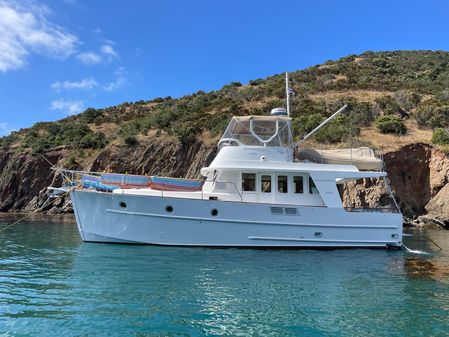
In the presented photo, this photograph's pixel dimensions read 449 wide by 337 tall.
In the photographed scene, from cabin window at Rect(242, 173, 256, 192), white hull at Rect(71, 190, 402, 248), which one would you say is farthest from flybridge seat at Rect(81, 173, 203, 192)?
cabin window at Rect(242, 173, 256, 192)

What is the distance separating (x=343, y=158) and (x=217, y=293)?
33.4 ft

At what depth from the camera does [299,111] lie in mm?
42156

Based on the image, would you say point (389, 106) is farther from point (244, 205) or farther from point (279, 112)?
point (244, 205)

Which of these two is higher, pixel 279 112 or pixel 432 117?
pixel 432 117

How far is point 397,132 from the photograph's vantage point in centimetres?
3612

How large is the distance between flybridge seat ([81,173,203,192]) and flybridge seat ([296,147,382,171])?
17.3 feet

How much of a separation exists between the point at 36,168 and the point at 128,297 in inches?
1446

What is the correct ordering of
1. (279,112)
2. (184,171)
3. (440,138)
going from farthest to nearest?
1. (184,171)
2. (440,138)
3. (279,112)

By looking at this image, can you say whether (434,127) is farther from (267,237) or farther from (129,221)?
(129,221)

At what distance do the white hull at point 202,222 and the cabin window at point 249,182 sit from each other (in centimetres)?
113

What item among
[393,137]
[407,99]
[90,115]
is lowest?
[393,137]

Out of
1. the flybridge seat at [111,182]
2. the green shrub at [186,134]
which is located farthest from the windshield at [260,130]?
the green shrub at [186,134]

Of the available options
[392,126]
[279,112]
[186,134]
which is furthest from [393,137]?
[279,112]

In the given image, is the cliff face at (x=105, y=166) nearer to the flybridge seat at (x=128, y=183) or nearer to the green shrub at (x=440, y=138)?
the green shrub at (x=440, y=138)
